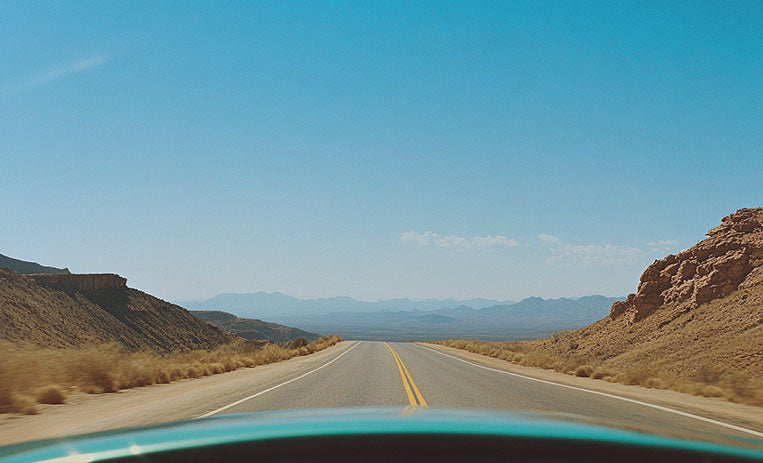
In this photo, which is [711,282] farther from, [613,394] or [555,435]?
[555,435]

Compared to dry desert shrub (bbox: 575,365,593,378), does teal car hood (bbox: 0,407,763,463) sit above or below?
above

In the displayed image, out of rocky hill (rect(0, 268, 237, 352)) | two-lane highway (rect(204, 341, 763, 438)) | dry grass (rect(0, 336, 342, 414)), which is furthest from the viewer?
rocky hill (rect(0, 268, 237, 352))

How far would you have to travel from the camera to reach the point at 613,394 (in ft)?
43.5

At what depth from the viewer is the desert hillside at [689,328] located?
65.3 feet

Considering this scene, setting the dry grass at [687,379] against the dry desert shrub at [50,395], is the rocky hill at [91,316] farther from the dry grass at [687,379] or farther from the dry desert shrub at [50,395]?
the dry grass at [687,379]

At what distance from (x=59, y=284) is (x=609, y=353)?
54541 millimetres

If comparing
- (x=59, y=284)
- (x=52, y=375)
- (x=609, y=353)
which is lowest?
(x=609, y=353)

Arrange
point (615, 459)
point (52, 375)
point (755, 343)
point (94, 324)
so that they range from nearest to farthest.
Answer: point (615, 459) < point (52, 375) < point (755, 343) < point (94, 324)

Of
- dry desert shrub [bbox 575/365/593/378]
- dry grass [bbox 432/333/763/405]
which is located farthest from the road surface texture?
dry desert shrub [bbox 575/365/593/378]

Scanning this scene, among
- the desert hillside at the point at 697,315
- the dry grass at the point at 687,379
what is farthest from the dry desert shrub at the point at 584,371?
the desert hillside at the point at 697,315

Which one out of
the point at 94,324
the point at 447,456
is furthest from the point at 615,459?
the point at 94,324

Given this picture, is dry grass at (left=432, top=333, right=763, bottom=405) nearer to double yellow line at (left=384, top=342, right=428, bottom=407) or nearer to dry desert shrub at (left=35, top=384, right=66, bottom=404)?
double yellow line at (left=384, top=342, right=428, bottom=407)

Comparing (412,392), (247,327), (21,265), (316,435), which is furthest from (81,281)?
(247,327)

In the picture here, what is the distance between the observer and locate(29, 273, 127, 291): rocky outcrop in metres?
54.7
